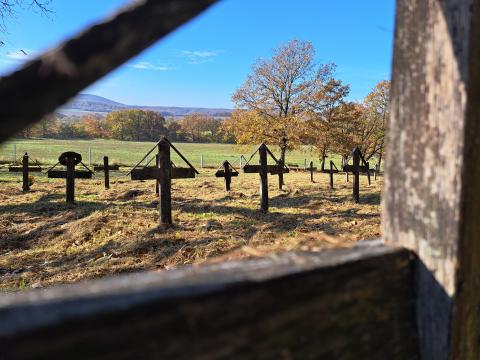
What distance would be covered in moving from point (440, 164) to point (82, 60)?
34.4 inches

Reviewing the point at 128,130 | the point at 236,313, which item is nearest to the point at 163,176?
the point at 236,313

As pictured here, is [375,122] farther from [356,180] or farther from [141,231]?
[141,231]

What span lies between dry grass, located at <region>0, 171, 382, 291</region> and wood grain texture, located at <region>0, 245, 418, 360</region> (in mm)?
2276

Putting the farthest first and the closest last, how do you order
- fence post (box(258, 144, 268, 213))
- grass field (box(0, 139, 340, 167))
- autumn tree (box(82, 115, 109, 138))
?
1. autumn tree (box(82, 115, 109, 138))
2. grass field (box(0, 139, 340, 167))
3. fence post (box(258, 144, 268, 213))

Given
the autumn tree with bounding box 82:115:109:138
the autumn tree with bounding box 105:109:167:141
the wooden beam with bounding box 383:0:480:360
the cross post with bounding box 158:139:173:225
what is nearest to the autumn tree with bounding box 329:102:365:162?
the cross post with bounding box 158:139:173:225

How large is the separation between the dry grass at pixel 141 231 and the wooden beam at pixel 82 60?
2722mm

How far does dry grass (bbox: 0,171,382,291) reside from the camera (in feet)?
20.0

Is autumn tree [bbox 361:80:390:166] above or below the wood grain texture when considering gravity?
above

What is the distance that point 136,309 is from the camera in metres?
0.61

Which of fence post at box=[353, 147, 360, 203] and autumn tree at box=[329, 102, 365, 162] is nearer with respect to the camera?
fence post at box=[353, 147, 360, 203]

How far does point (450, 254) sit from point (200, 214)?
9.79 metres

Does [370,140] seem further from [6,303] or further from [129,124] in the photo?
[129,124]

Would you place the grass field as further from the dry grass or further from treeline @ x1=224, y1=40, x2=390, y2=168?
the dry grass

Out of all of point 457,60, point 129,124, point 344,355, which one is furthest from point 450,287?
point 129,124
